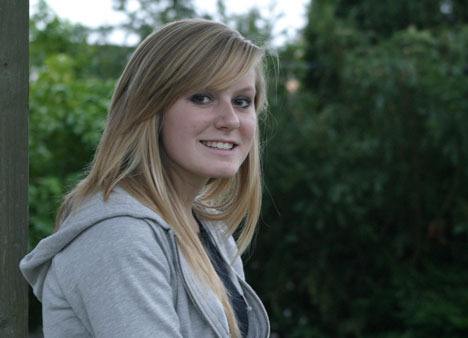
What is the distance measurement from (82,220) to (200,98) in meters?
0.45

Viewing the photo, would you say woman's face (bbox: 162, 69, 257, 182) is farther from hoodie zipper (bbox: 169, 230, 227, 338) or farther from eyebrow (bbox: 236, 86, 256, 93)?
hoodie zipper (bbox: 169, 230, 227, 338)

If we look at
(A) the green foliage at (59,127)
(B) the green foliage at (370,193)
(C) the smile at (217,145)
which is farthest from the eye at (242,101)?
(B) the green foliage at (370,193)

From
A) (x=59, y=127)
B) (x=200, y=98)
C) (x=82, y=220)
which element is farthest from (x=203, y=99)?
(x=59, y=127)

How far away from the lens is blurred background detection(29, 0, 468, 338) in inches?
222

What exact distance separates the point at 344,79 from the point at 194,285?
4288 mm

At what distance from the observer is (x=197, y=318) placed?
1943mm

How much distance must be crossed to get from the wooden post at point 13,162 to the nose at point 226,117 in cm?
48

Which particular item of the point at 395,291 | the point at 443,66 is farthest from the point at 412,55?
the point at 395,291

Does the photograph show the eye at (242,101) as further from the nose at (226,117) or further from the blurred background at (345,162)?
the blurred background at (345,162)

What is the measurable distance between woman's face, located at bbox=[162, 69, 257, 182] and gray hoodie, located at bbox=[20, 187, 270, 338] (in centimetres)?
23

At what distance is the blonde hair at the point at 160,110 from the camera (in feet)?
6.54

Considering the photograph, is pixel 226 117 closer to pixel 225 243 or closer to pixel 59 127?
pixel 225 243

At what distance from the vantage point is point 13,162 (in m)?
2.13

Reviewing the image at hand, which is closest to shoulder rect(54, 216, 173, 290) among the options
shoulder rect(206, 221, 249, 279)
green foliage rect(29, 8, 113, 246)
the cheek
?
the cheek
